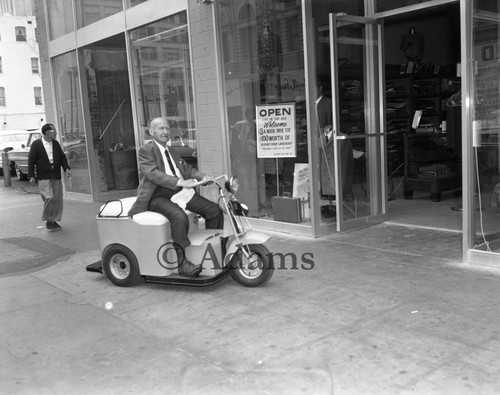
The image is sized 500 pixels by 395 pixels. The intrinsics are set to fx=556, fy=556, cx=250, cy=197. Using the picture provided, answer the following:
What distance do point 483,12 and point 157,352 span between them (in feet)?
14.8

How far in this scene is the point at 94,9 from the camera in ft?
37.2

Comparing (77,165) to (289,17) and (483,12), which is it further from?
(483,12)

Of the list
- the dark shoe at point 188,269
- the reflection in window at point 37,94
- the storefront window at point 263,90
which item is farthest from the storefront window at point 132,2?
the reflection in window at point 37,94

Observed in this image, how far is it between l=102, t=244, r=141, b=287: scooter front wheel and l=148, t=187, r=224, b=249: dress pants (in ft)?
1.69

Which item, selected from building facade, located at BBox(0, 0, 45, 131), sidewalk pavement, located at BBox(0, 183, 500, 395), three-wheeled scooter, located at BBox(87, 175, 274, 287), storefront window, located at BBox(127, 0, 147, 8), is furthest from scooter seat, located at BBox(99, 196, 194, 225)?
building facade, located at BBox(0, 0, 45, 131)

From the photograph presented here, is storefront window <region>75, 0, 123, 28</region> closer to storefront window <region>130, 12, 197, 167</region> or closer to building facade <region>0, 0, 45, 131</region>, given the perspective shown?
storefront window <region>130, 12, 197, 167</region>

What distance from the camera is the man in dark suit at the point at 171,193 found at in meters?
5.28

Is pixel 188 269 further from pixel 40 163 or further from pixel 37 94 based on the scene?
pixel 37 94

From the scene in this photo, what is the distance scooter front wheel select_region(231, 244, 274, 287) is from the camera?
17.1 ft

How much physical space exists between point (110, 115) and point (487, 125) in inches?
363

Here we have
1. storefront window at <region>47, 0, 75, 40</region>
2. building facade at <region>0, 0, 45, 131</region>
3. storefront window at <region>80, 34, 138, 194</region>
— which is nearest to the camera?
storefront window at <region>47, 0, 75, 40</region>

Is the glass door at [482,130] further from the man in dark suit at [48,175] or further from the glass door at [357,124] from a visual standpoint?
the man in dark suit at [48,175]

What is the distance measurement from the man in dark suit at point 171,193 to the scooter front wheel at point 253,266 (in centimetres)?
38

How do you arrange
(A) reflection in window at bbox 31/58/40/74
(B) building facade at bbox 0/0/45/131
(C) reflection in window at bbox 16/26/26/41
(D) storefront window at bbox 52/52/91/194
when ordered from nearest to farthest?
(D) storefront window at bbox 52/52/91/194
(B) building facade at bbox 0/0/45/131
(C) reflection in window at bbox 16/26/26/41
(A) reflection in window at bbox 31/58/40/74
